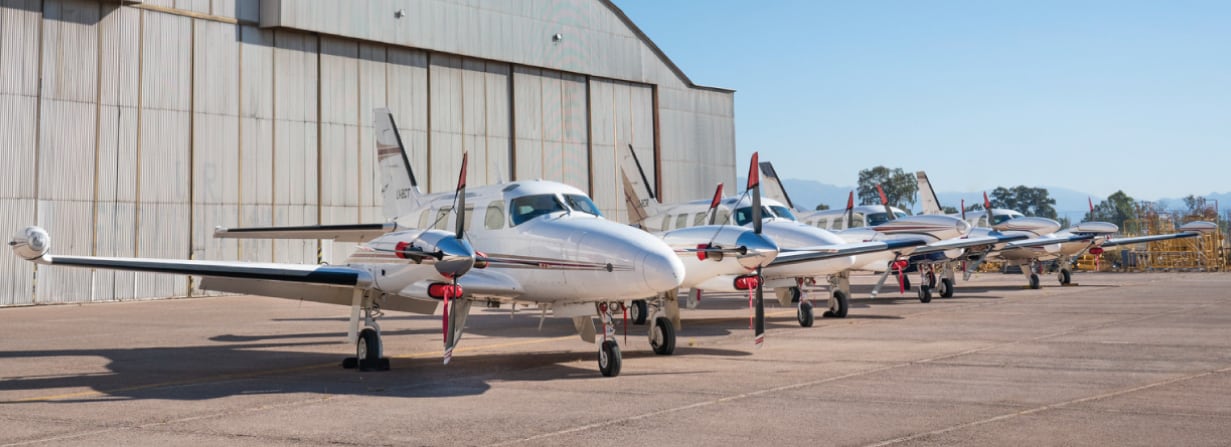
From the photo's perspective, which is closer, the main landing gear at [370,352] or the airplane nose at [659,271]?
the airplane nose at [659,271]

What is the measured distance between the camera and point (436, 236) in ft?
36.6

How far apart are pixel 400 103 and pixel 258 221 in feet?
23.5

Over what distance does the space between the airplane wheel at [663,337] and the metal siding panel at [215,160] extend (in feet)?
73.8

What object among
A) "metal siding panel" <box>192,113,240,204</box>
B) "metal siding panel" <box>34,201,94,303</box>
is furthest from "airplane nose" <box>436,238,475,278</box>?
"metal siding panel" <box>192,113,240,204</box>

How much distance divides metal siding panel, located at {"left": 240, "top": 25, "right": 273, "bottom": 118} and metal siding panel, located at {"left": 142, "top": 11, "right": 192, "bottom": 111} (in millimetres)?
1709

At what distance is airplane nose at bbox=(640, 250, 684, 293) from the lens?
10711 mm

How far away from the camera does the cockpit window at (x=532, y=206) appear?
41.0 feet

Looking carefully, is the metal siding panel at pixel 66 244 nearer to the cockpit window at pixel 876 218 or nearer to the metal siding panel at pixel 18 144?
the metal siding panel at pixel 18 144

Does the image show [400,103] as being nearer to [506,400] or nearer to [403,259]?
[403,259]

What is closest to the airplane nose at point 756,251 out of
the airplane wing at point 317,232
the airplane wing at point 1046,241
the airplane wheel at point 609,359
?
the airplane wheel at point 609,359

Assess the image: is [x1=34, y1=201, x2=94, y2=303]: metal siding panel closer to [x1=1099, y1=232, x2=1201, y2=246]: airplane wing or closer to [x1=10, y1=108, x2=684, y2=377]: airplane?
[x1=10, y1=108, x2=684, y2=377]: airplane

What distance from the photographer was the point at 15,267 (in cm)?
2725

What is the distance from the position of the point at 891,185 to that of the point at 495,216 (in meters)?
170

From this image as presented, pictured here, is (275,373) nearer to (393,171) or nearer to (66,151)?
(393,171)
